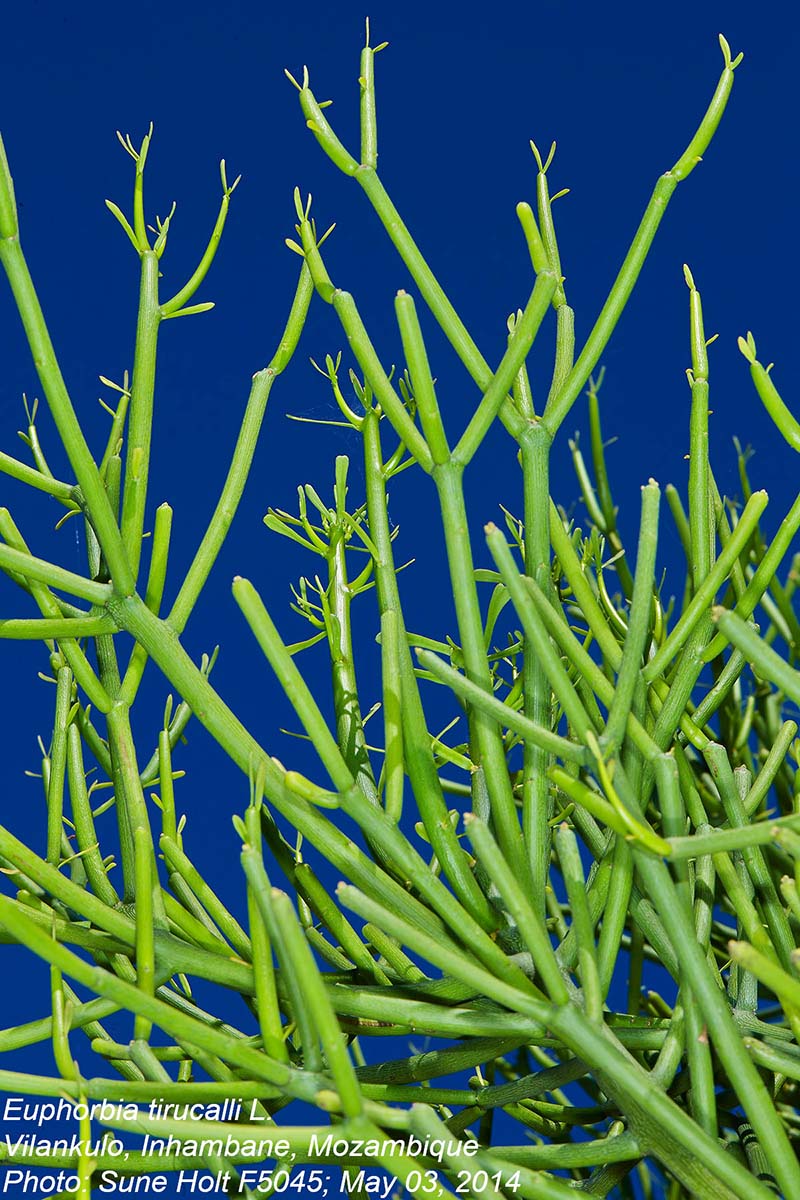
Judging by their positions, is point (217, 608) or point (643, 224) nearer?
point (643, 224)

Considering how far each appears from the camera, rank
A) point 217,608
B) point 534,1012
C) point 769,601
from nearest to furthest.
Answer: point 534,1012 → point 769,601 → point 217,608

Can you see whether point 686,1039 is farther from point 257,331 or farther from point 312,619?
point 257,331

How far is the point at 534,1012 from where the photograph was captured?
17 cm

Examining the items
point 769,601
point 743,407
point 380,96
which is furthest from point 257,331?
point 769,601

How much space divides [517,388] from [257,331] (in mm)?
496

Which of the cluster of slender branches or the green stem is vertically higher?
the green stem

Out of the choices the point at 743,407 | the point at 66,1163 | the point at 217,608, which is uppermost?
the point at 743,407

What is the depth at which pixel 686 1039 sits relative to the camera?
18 cm

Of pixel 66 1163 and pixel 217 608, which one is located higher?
pixel 217 608

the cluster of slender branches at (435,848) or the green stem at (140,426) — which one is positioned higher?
the green stem at (140,426)

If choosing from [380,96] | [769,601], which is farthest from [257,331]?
[769,601]

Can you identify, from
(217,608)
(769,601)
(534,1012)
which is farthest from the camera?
(217,608)

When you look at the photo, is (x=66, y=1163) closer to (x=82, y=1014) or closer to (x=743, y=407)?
(x=82, y=1014)

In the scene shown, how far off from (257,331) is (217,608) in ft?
0.52
